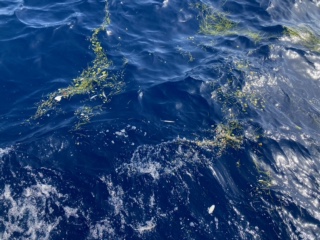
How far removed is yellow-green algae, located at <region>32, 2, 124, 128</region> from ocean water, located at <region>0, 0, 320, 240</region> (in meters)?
0.03

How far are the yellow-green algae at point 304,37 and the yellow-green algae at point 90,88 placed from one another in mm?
6527

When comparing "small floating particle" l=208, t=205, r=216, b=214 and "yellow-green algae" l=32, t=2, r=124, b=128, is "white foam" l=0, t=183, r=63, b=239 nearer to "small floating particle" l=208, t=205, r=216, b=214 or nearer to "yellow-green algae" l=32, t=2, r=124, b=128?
"yellow-green algae" l=32, t=2, r=124, b=128

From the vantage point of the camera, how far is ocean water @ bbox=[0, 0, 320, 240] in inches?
229

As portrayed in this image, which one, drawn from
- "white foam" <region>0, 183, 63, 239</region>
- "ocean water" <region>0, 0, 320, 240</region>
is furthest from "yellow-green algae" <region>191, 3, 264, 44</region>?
"white foam" <region>0, 183, 63, 239</region>

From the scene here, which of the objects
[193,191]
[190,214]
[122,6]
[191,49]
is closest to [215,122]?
[193,191]

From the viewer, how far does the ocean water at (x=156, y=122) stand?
580 centimetres

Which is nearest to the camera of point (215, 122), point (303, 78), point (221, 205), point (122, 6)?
point (221, 205)

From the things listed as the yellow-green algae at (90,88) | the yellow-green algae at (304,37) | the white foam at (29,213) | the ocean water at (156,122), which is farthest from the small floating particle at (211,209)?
the yellow-green algae at (304,37)

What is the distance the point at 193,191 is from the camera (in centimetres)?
619

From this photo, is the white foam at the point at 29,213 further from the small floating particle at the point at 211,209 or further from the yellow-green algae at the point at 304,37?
the yellow-green algae at the point at 304,37

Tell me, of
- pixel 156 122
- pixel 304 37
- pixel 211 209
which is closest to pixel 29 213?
pixel 156 122

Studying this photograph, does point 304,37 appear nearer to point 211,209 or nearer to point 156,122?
point 156,122

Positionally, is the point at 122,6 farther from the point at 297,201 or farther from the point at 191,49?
the point at 297,201

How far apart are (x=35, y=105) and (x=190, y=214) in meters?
4.93
